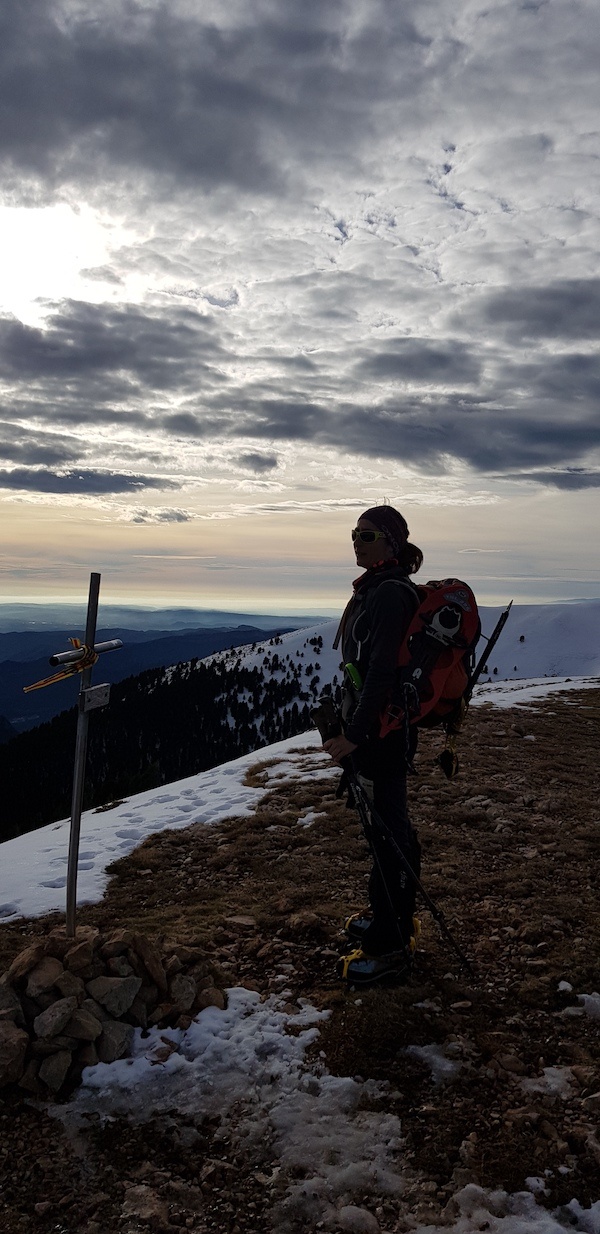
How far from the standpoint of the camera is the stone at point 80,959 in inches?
202

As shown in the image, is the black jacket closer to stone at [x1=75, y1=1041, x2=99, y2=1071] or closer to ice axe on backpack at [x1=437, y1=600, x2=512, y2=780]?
ice axe on backpack at [x1=437, y1=600, x2=512, y2=780]

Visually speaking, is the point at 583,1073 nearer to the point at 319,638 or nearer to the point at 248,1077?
the point at 248,1077

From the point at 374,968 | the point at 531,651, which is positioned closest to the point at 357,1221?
the point at 374,968

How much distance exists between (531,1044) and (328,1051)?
153 centimetres

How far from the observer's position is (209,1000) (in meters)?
5.48

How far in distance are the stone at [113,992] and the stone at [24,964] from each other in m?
0.44

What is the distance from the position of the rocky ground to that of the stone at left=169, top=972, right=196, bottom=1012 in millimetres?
535

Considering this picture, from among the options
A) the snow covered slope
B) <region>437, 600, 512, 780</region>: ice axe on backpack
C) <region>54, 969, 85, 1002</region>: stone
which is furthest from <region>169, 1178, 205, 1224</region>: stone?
the snow covered slope

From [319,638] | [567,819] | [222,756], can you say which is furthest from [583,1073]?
[319,638]

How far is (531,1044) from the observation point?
5023mm

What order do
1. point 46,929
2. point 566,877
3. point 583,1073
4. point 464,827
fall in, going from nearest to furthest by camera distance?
point 583,1073 < point 46,929 < point 566,877 < point 464,827

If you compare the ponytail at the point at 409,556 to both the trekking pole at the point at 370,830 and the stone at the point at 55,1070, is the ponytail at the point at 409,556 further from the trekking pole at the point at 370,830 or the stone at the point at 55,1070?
the stone at the point at 55,1070

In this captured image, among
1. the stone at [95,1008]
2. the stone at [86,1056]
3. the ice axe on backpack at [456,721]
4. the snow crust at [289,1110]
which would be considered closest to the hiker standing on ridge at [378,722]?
the ice axe on backpack at [456,721]

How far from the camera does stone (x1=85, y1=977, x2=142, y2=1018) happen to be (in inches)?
200
